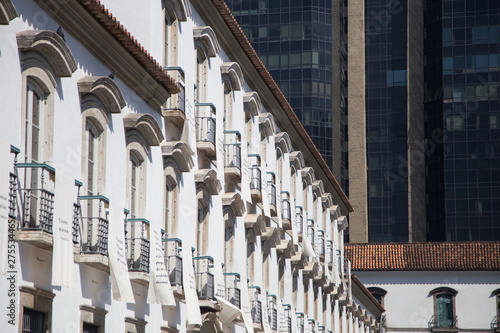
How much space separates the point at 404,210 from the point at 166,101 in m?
90.2

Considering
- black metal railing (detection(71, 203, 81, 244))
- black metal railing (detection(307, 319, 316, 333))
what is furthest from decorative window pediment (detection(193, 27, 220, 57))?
black metal railing (detection(307, 319, 316, 333))

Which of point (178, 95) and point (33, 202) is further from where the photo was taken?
point (178, 95)

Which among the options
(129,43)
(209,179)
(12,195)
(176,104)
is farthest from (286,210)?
(12,195)

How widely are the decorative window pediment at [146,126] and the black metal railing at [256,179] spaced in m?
9.57

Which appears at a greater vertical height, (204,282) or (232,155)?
Result: (232,155)

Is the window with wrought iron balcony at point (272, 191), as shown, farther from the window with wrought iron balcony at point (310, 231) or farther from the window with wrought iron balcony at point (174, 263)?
the window with wrought iron balcony at point (174, 263)

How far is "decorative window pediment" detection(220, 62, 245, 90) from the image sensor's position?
26.7 metres

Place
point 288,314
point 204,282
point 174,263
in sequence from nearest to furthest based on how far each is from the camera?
point 174,263, point 204,282, point 288,314

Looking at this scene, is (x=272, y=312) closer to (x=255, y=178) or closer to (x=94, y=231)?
(x=255, y=178)

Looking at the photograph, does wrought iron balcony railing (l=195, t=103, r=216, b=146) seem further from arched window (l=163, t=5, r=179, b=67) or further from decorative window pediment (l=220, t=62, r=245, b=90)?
decorative window pediment (l=220, t=62, r=245, b=90)

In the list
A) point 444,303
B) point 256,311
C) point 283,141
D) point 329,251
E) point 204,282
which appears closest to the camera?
point 204,282

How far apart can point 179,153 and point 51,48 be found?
6894 millimetres

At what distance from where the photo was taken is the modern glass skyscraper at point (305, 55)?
105375 millimetres

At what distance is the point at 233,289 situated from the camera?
1014 inches
